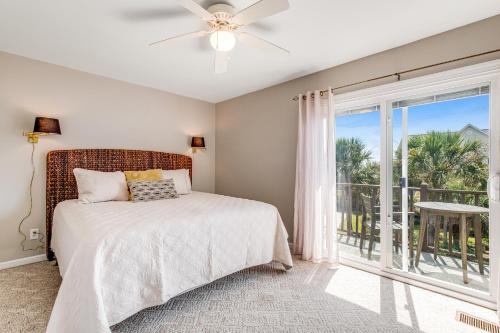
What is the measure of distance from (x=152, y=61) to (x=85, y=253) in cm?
221

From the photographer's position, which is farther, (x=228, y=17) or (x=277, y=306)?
(x=277, y=306)

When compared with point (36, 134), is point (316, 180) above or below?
below

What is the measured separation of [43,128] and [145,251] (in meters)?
2.09

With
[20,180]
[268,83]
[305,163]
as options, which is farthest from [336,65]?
[20,180]

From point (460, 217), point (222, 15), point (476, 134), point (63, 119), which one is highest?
point (222, 15)

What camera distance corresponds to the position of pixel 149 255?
1.75 m

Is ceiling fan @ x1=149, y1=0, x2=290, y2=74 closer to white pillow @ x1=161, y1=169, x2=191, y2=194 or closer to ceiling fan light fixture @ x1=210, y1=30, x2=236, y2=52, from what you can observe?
ceiling fan light fixture @ x1=210, y1=30, x2=236, y2=52

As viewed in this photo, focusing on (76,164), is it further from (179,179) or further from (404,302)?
(404,302)

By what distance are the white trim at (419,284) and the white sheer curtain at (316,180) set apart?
236 millimetres

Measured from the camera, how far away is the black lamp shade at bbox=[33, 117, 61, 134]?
2.72 m

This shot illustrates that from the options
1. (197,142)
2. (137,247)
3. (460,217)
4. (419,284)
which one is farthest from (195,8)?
(419,284)

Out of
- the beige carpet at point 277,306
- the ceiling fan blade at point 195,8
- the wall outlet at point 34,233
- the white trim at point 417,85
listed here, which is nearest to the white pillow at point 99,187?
the wall outlet at point 34,233

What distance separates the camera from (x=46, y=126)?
275 centimetres

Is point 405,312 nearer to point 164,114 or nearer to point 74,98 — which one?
point 164,114
